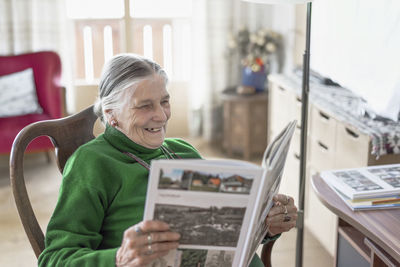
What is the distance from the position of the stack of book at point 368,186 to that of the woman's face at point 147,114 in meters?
0.60

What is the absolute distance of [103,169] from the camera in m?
1.38

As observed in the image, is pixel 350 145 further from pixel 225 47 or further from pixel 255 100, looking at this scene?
pixel 225 47

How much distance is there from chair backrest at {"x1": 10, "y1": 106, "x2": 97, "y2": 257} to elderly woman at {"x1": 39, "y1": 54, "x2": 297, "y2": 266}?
81 mm

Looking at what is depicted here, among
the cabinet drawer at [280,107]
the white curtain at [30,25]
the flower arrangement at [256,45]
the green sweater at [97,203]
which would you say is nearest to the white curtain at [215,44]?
the flower arrangement at [256,45]

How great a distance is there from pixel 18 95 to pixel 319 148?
2185mm

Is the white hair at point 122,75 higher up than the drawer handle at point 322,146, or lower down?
higher up

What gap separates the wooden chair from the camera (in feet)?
4.54

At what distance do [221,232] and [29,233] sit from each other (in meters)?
0.54

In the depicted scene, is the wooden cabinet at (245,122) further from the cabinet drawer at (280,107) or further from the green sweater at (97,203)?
the green sweater at (97,203)

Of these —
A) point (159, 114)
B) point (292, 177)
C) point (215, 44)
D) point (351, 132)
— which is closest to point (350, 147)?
point (351, 132)

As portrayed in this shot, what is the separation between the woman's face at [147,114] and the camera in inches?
56.2

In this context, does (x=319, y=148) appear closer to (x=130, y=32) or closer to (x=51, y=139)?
(x=51, y=139)

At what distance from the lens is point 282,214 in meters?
1.45

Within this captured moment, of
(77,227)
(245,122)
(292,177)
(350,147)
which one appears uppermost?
(77,227)
